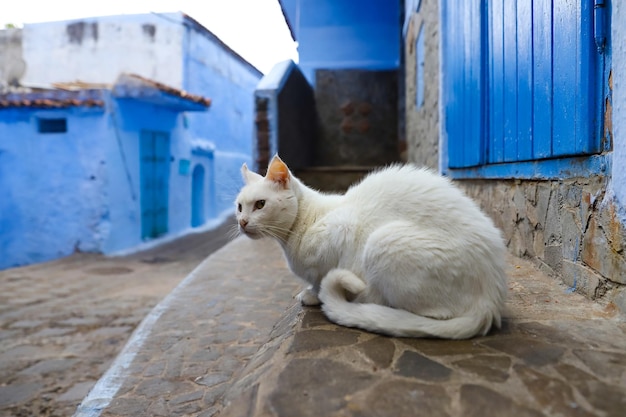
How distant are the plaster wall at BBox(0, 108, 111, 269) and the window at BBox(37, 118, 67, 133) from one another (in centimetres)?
11

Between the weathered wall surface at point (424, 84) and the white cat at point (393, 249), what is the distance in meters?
3.39

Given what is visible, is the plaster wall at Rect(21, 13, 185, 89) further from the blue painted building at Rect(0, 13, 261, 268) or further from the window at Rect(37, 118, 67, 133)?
the window at Rect(37, 118, 67, 133)

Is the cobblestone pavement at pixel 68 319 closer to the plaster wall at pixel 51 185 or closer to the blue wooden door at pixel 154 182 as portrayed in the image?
the plaster wall at pixel 51 185

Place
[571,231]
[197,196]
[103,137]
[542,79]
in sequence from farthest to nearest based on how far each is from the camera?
[197,196]
[103,137]
[542,79]
[571,231]

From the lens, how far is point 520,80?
2.77 m

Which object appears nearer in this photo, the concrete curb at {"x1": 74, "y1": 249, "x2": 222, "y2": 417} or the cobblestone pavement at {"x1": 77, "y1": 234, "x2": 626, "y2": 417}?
the cobblestone pavement at {"x1": 77, "y1": 234, "x2": 626, "y2": 417}

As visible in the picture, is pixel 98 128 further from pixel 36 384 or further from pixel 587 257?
pixel 587 257

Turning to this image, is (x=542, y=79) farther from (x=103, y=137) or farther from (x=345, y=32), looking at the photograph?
(x=103, y=137)

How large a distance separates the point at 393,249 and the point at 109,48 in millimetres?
15399

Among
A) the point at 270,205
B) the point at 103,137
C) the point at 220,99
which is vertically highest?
the point at 220,99

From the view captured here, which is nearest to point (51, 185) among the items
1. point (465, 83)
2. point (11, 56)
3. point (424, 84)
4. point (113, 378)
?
point (11, 56)

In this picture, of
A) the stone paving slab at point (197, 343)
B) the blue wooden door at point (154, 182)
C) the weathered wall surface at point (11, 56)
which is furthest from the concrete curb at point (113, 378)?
the weathered wall surface at point (11, 56)

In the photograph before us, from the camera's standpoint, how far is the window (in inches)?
410

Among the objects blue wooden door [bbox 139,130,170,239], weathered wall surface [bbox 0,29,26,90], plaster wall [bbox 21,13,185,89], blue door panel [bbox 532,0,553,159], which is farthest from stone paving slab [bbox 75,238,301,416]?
weathered wall surface [bbox 0,29,26,90]
